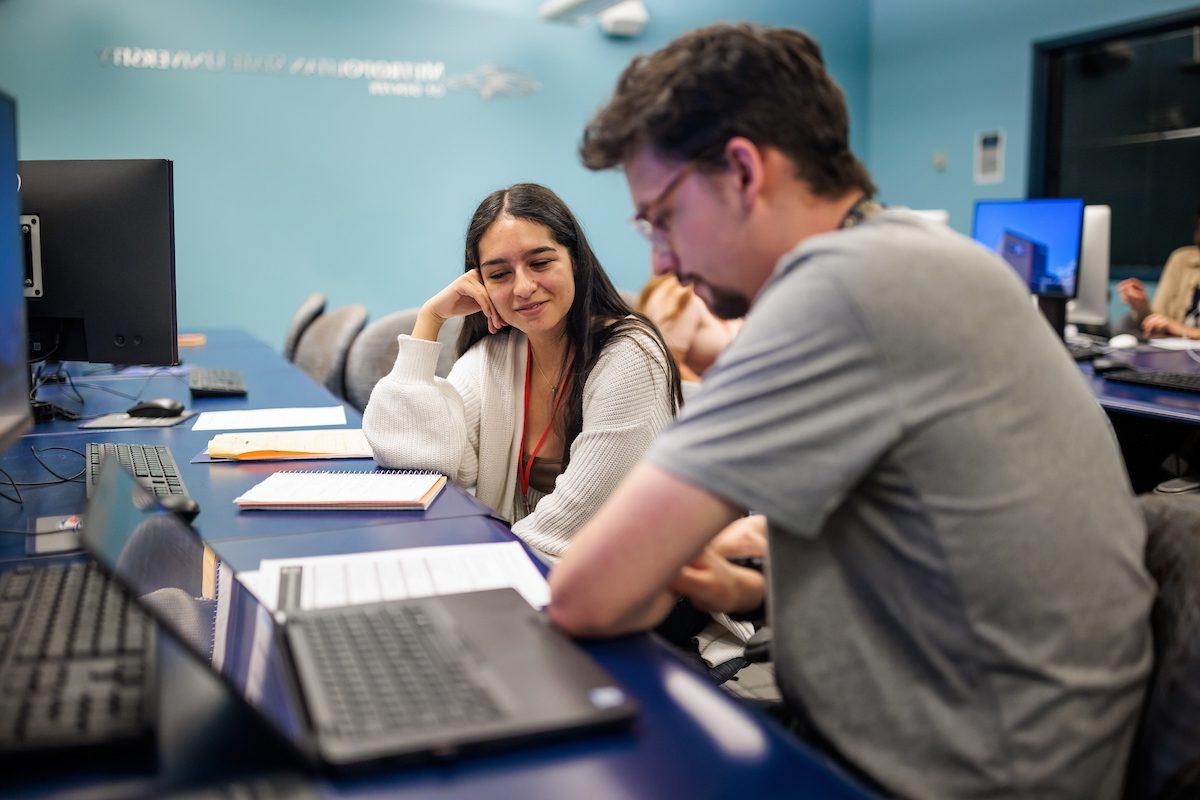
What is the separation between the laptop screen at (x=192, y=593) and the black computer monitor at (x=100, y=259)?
98cm

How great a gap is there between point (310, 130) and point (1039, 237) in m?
3.85

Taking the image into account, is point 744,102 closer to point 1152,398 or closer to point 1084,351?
point 1152,398

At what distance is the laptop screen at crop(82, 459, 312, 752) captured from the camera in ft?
2.35

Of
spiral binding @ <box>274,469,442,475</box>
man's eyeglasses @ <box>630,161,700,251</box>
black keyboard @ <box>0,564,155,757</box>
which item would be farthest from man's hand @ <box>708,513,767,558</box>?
spiral binding @ <box>274,469,442,475</box>

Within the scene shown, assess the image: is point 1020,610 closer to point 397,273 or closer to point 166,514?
point 166,514

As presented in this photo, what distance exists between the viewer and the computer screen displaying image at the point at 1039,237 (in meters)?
3.29

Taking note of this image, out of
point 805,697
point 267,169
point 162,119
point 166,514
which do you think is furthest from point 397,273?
point 805,697

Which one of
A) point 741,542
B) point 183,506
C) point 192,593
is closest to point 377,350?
point 183,506

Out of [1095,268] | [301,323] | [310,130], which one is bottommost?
[301,323]

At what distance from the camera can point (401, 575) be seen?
1.13 meters

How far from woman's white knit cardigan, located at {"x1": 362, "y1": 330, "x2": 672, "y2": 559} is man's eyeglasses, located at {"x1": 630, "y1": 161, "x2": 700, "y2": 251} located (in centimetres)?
62

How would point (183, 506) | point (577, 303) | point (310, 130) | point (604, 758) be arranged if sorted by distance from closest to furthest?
point (604, 758)
point (183, 506)
point (577, 303)
point (310, 130)

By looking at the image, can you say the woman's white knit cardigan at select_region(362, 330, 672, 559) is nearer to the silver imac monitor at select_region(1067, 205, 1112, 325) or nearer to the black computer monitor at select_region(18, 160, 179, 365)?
the black computer monitor at select_region(18, 160, 179, 365)

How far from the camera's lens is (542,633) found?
94 centimetres
